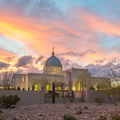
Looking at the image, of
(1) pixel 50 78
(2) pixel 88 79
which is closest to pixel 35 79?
(1) pixel 50 78

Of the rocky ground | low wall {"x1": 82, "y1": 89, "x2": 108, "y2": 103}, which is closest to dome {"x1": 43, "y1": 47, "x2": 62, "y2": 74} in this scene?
low wall {"x1": 82, "y1": 89, "x2": 108, "y2": 103}

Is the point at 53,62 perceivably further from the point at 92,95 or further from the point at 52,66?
the point at 92,95

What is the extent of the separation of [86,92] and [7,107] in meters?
8.91

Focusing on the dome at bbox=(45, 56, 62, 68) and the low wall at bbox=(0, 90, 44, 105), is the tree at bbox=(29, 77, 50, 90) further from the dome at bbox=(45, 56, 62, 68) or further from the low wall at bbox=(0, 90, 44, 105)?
the low wall at bbox=(0, 90, 44, 105)

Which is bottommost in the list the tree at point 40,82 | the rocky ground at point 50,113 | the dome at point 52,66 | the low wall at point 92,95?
the rocky ground at point 50,113

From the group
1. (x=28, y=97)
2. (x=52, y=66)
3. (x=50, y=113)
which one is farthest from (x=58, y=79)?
(x=50, y=113)

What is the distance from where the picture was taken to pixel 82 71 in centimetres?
3975

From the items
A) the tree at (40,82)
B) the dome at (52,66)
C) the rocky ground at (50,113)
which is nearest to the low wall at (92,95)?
the rocky ground at (50,113)

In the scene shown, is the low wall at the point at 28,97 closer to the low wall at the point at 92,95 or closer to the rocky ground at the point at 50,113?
the rocky ground at the point at 50,113

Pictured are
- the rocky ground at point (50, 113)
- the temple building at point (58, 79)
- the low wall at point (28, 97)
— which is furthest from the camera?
the temple building at point (58, 79)

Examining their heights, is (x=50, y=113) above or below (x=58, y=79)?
below

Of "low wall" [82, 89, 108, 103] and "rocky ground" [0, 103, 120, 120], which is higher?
"low wall" [82, 89, 108, 103]

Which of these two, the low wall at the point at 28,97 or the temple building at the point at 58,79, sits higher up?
the temple building at the point at 58,79

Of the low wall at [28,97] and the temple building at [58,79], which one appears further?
the temple building at [58,79]
